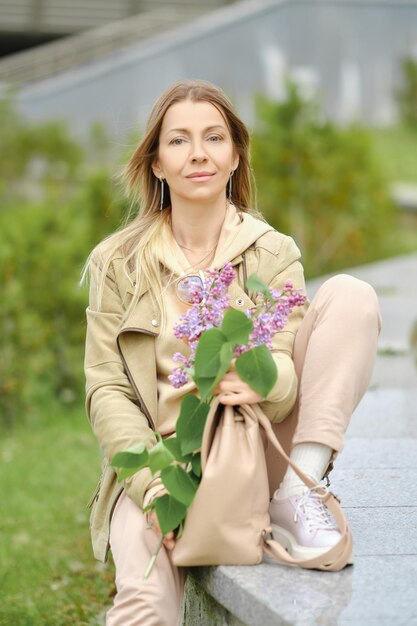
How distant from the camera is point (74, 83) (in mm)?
15703

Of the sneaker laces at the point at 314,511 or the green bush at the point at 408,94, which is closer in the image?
the sneaker laces at the point at 314,511

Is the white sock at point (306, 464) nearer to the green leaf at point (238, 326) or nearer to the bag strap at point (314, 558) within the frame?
the bag strap at point (314, 558)

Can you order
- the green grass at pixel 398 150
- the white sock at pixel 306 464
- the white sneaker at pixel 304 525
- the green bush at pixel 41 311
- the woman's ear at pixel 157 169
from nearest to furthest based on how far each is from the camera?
1. the white sneaker at pixel 304 525
2. the white sock at pixel 306 464
3. the woman's ear at pixel 157 169
4. the green bush at pixel 41 311
5. the green grass at pixel 398 150

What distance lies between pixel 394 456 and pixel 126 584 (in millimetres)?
1561

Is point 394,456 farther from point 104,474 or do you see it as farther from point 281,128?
point 281,128

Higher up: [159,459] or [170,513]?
[159,459]

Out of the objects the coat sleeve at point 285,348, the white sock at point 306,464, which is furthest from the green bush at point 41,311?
the white sock at point 306,464

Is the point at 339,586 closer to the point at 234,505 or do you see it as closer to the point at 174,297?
the point at 234,505

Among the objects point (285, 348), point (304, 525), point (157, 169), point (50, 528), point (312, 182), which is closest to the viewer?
point (304, 525)

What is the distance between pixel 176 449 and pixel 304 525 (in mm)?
335

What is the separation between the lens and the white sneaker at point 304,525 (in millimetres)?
2398

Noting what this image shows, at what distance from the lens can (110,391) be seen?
8.68 ft

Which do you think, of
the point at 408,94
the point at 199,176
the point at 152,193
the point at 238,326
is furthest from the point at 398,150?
the point at 238,326

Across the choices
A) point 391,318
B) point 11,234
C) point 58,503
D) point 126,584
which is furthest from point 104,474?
point 391,318
